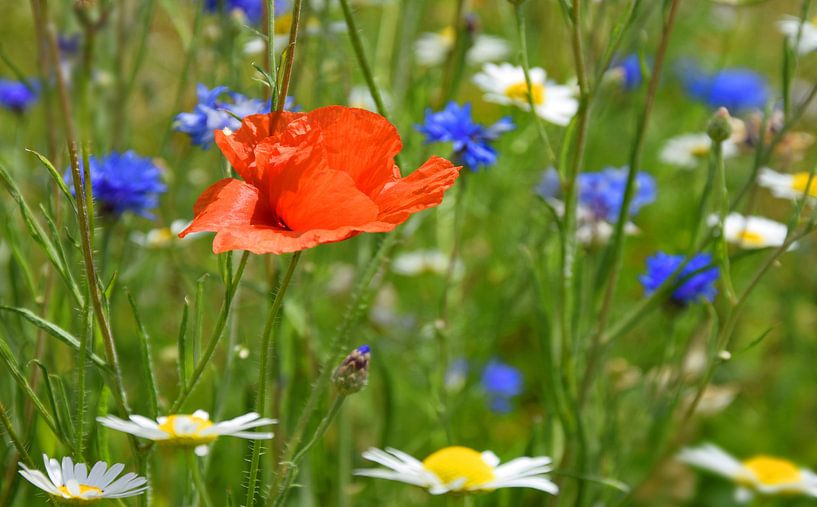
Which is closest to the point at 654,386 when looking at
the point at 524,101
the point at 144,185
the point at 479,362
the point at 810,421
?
the point at 479,362

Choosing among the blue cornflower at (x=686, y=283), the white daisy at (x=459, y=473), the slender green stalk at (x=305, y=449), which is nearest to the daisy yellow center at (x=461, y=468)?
the white daisy at (x=459, y=473)

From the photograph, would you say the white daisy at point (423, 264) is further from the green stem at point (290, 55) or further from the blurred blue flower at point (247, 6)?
the green stem at point (290, 55)

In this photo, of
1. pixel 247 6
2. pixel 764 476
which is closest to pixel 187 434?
pixel 764 476

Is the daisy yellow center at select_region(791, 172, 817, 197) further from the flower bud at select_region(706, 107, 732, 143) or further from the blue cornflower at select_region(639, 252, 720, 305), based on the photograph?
the flower bud at select_region(706, 107, 732, 143)

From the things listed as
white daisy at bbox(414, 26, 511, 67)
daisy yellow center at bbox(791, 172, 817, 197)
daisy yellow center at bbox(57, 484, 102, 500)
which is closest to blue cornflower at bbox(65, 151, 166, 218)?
daisy yellow center at bbox(57, 484, 102, 500)

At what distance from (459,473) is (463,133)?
36 cm

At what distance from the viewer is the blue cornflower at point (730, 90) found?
1.90m

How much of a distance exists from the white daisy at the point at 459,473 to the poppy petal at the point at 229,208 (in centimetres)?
22

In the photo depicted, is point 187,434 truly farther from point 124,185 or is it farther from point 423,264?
point 423,264

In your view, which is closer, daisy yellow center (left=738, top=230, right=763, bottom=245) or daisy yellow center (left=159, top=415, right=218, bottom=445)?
daisy yellow center (left=159, top=415, right=218, bottom=445)

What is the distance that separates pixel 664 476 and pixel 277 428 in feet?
2.18

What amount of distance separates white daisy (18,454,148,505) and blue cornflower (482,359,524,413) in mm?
935

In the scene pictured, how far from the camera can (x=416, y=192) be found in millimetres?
595

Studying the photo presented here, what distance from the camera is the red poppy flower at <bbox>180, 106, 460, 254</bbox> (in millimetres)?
558
